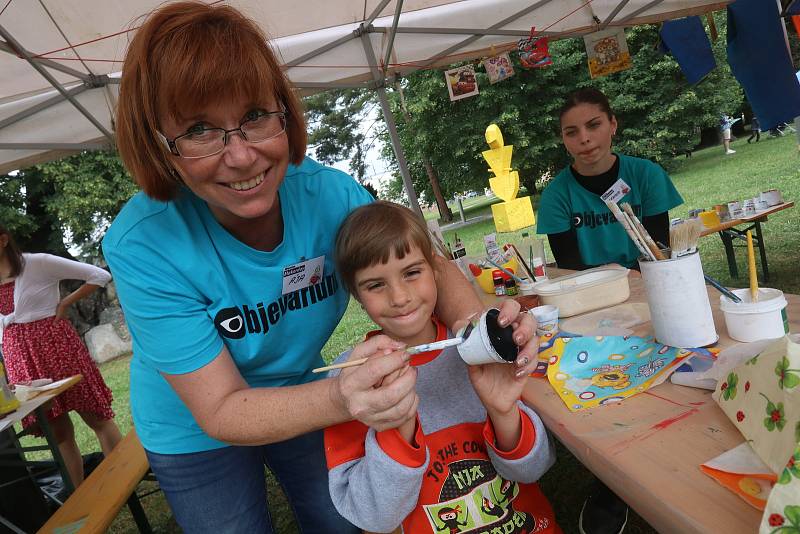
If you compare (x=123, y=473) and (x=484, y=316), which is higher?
(x=484, y=316)

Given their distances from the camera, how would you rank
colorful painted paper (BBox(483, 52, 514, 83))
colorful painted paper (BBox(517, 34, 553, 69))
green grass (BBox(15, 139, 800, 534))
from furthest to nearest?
colorful painted paper (BBox(483, 52, 514, 83)), colorful painted paper (BBox(517, 34, 553, 69)), green grass (BBox(15, 139, 800, 534))

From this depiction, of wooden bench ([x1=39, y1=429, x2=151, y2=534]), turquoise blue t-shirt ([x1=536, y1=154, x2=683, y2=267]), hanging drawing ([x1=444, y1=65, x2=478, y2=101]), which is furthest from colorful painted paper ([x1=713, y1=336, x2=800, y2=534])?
hanging drawing ([x1=444, y1=65, x2=478, y2=101])

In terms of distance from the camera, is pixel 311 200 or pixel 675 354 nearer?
pixel 675 354

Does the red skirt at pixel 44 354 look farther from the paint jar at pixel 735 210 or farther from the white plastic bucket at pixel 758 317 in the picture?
the paint jar at pixel 735 210

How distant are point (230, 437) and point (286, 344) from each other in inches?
15.9

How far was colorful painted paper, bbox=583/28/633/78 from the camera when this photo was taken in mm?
5191

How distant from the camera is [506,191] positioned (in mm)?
13844

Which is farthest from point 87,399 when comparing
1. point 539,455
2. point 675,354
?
point 675,354

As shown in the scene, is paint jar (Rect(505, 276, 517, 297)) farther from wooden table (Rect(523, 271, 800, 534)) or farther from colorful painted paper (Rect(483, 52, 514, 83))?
colorful painted paper (Rect(483, 52, 514, 83))

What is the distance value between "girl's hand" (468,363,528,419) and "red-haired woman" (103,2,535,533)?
118mm

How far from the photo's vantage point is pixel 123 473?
106 inches

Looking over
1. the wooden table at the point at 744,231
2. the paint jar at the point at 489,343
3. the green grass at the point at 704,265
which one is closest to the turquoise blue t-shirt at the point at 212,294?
the paint jar at the point at 489,343

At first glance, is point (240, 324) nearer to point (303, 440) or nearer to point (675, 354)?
point (303, 440)

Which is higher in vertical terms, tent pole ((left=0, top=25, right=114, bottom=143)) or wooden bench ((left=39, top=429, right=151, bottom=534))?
tent pole ((left=0, top=25, right=114, bottom=143))
